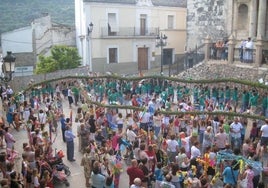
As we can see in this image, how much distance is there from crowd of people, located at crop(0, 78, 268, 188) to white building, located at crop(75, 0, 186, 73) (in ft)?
35.6

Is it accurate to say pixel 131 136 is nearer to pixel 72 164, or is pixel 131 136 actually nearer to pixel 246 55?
pixel 72 164

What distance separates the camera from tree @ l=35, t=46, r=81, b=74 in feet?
97.7

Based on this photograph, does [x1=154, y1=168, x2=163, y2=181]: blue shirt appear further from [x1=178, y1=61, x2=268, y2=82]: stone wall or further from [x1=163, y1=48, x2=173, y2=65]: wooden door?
[x1=163, y1=48, x2=173, y2=65]: wooden door

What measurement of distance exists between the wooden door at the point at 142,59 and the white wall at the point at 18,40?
11.5 m

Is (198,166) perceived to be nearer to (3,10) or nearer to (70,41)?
(70,41)

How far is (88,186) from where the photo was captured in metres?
Result: 10.8

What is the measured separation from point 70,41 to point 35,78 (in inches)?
401

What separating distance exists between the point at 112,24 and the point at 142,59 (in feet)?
15.6

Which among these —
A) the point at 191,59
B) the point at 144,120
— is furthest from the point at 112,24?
the point at 144,120

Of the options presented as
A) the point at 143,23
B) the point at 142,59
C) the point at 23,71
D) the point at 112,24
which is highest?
the point at 143,23

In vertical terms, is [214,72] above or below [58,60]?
below

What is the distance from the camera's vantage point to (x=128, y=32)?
33.7 metres

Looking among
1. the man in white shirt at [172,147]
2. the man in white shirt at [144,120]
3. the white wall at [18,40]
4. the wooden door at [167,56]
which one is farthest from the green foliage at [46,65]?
the man in white shirt at [172,147]

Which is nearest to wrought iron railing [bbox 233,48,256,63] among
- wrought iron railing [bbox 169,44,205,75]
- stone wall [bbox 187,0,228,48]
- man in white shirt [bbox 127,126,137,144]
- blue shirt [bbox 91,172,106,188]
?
wrought iron railing [bbox 169,44,205,75]
